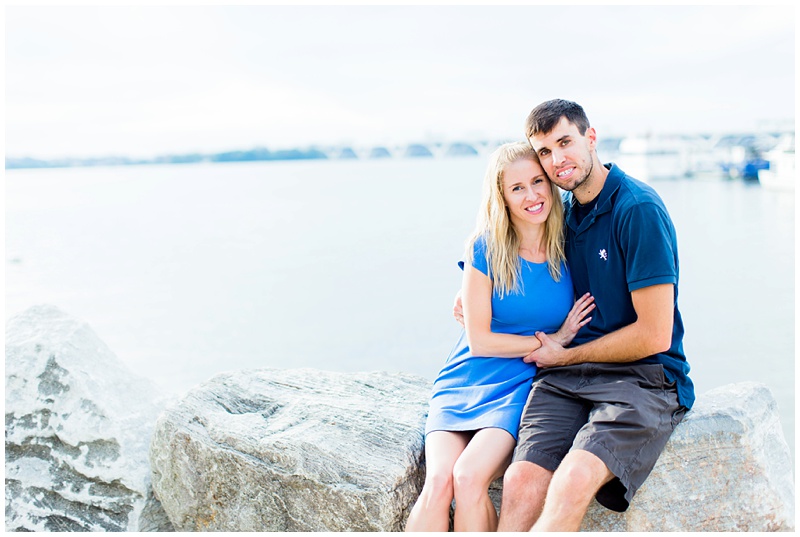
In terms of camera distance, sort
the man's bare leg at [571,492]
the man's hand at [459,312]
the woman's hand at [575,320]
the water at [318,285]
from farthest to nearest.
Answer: the water at [318,285], the man's hand at [459,312], the woman's hand at [575,320], the man's bare leg at [571,492]

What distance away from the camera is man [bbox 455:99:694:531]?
2.50 metres

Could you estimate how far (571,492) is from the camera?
2.40 metres

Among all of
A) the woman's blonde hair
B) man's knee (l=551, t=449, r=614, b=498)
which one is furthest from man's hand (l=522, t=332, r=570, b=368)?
man's knee (l=551, t=449, r=614, b=498)

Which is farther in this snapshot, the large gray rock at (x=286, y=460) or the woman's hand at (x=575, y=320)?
the woman's hand at (x=575, y=320)

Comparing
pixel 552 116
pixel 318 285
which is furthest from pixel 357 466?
pixel 318 285

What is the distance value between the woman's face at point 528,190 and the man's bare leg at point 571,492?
0.95 m

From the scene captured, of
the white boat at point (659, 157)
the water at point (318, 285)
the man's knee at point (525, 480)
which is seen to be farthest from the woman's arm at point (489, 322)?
the white boat at point (659, 157)

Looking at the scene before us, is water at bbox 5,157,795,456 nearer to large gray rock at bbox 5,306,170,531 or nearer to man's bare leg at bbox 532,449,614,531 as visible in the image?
large gray rock at bbox 5,306,170,531

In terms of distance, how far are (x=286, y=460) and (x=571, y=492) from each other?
108cm

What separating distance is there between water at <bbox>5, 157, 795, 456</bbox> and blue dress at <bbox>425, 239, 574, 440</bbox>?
19.6ft

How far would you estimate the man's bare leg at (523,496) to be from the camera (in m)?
2.50

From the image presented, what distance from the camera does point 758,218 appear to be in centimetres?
2655

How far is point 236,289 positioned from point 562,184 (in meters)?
13.0

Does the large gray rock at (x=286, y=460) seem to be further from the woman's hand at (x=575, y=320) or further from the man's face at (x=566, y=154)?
the man's face at (x=566, y=154)
